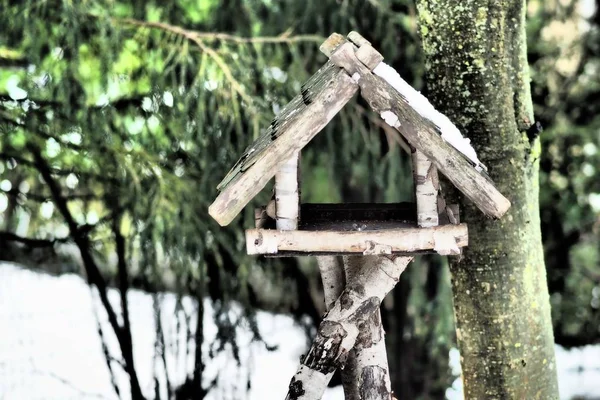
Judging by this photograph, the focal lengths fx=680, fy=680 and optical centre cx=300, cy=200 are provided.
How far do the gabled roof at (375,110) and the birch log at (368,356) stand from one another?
302 mm

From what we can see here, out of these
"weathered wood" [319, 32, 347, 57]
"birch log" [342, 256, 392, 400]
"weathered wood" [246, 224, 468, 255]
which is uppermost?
"weathered wood" [319, 32, 347, 57]

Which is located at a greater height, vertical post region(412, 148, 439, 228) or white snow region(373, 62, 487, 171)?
white snow region(373, 62, 487, 171)

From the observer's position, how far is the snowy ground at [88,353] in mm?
3496

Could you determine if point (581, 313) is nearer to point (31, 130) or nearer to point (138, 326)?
point (138, 326)

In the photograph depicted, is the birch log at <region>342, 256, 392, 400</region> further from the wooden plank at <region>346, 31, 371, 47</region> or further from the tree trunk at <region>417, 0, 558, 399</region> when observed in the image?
the wooden plank at <region>346, 31, 371, 47</region>

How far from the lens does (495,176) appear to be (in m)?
1.81

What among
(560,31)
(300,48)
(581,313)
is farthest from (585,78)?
(300,48)

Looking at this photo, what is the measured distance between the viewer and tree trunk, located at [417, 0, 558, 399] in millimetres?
1796

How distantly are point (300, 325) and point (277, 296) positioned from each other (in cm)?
24

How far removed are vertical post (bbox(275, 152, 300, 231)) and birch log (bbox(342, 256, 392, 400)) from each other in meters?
0.23

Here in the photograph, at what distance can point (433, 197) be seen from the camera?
1484 mm

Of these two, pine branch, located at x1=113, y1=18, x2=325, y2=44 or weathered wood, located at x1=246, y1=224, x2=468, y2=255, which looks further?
pine branch, located at x1=113, y1=18, x2=325, y2=44

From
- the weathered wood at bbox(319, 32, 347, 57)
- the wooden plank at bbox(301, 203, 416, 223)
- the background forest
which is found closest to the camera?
the weathered wood at bbox(319, 32, 347, 57)

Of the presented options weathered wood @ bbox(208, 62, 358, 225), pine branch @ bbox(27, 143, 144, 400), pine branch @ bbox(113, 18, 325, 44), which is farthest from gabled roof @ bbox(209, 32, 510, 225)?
pine branch @ bbox(27, 143, 144, 400)
